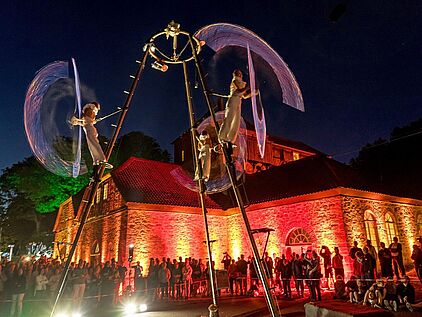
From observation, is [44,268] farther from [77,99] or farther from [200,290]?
[77,99]

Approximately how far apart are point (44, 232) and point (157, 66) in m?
42.7

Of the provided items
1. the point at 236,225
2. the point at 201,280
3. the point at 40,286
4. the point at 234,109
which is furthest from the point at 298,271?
the point at 234,109

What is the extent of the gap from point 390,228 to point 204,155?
56.2 feet

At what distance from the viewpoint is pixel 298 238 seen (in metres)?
19.2

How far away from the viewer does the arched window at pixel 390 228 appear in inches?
755

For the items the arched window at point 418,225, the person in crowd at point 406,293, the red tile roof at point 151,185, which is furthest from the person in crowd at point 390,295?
the red tile roof at point 151,185

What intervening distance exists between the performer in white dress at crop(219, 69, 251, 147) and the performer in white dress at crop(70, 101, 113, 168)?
7.19 feet

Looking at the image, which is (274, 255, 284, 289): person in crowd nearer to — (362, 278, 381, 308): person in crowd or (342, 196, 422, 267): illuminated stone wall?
(342, 196, 422, 267): illuminated stone wall

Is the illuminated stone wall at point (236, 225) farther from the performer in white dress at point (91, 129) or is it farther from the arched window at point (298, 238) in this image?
the performer in white dress at point (91, 129)

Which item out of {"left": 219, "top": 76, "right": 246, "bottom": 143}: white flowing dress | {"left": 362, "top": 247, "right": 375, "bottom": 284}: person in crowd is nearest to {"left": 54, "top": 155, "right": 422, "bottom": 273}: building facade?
{"left": 362, "top": 247, "right": 375, "bottom": 284}: person in crowd

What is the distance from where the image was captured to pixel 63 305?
1232 cm

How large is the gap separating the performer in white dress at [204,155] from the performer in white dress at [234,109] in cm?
153

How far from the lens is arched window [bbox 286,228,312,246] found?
61.6 ft

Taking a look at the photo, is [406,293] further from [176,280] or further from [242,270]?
[176,280]
